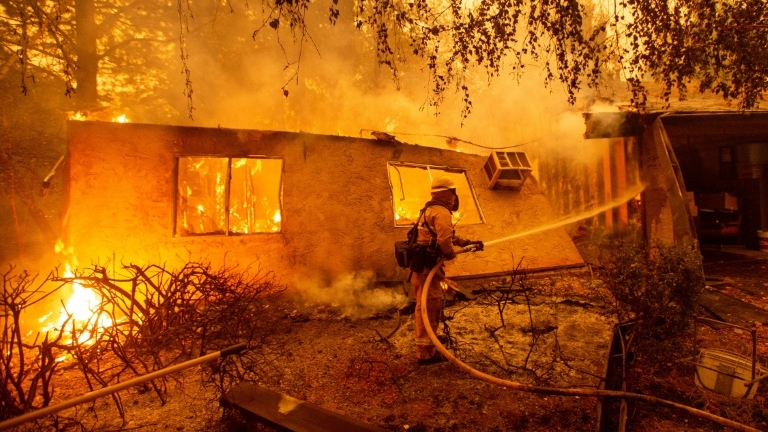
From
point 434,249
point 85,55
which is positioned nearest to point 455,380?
point 434,249

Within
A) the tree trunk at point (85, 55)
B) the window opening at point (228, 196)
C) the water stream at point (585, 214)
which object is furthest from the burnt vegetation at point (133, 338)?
the tree trunk at point (85, 55)

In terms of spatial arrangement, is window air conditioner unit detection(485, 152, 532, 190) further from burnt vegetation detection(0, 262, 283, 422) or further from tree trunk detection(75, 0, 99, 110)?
tree trunk detection(75, 0, 99, 110)

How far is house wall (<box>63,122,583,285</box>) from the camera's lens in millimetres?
6406

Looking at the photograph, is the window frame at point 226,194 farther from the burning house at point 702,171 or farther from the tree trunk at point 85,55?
the tree trunk at point 85,55

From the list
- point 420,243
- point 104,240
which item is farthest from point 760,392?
point 104,240

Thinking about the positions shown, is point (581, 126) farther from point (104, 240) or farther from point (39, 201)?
point (39, 201)

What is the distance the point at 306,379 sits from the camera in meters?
4.22

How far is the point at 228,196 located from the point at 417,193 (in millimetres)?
4063

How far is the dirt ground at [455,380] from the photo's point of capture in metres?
3.27

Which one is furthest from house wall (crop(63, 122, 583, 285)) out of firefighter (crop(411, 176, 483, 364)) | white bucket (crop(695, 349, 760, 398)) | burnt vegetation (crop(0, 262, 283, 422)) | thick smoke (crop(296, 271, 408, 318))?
white bucket (crop(695, 349, 760, 398))

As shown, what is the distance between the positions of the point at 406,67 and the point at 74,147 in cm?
1977

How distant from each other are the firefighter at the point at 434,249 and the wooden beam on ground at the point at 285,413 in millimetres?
1676

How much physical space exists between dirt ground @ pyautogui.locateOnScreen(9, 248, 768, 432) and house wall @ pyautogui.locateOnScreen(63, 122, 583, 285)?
5.23 ft

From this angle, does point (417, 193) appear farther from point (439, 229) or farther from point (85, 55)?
point (85, 55)
